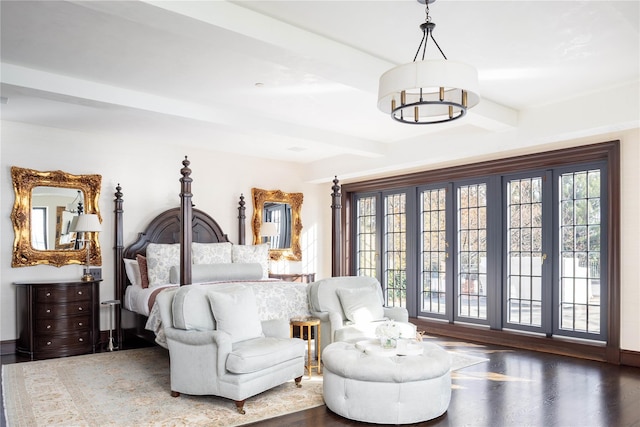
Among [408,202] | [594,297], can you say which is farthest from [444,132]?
[594,297]

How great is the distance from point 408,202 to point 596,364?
134 inches

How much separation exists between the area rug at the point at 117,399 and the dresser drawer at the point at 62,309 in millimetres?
557

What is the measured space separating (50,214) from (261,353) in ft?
12.3

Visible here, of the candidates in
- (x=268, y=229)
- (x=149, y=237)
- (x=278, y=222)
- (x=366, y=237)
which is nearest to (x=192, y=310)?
(x=149, y=237)

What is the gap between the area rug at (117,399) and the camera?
349cm

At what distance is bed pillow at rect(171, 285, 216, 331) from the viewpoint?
4.00 metres

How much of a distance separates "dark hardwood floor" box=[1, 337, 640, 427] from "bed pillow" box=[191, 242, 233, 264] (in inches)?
89.7

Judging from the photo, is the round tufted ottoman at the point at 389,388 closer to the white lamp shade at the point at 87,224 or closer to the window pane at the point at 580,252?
the window pane at the point at 580,252

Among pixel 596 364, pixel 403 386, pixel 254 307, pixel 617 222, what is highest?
pixel 617 222

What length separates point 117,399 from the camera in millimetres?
3943

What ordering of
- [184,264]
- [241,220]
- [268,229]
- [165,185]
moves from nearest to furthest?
[184,264]
[165,185]
[241,220]
[268,229]

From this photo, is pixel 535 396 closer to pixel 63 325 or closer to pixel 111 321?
pixel 111 321

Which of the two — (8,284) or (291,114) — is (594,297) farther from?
(8,284)

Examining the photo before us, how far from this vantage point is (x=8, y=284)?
5668 mm
